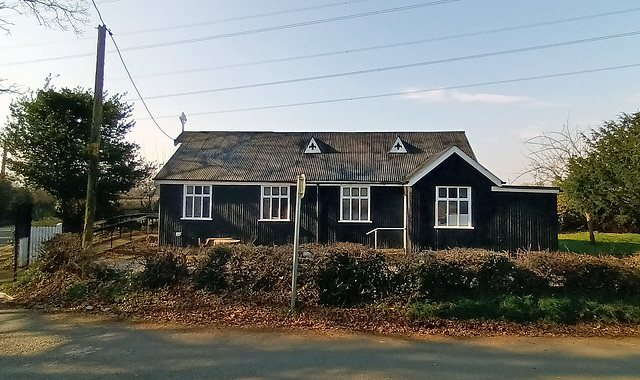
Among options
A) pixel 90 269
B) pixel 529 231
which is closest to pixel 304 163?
pixel 529 231

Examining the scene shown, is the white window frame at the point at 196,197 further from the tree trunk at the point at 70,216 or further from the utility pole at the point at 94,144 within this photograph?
the tree trunk at the point at 70,216

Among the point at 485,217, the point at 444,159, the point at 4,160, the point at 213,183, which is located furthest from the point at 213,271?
the point at 4,160

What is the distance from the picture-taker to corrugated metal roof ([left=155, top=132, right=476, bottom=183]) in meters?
18.0

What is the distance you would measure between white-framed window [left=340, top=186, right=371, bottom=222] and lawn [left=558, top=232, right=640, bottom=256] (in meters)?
9.07

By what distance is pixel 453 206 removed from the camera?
622 inches

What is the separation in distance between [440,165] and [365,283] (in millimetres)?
9287

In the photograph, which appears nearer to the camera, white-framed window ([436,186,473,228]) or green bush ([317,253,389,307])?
green bush ([317,253,389,307])

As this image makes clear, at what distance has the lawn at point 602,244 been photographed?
18.3 metres

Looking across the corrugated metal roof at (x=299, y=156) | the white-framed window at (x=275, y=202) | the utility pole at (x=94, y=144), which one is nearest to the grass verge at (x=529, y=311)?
the utility pole at (x=94, y=144)

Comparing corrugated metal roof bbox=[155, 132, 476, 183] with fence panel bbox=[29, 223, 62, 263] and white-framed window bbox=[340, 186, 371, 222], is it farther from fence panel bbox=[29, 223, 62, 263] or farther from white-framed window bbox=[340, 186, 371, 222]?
fence panel bbox=[29, 223, 62, 263]

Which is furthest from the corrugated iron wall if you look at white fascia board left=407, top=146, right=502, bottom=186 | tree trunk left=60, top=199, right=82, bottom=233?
tree trunk left=60, top=199, right=82, bottom=233

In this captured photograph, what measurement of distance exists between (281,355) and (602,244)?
21778mm

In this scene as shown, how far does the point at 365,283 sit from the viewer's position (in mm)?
7738

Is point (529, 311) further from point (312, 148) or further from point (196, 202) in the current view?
point (312, 148)
